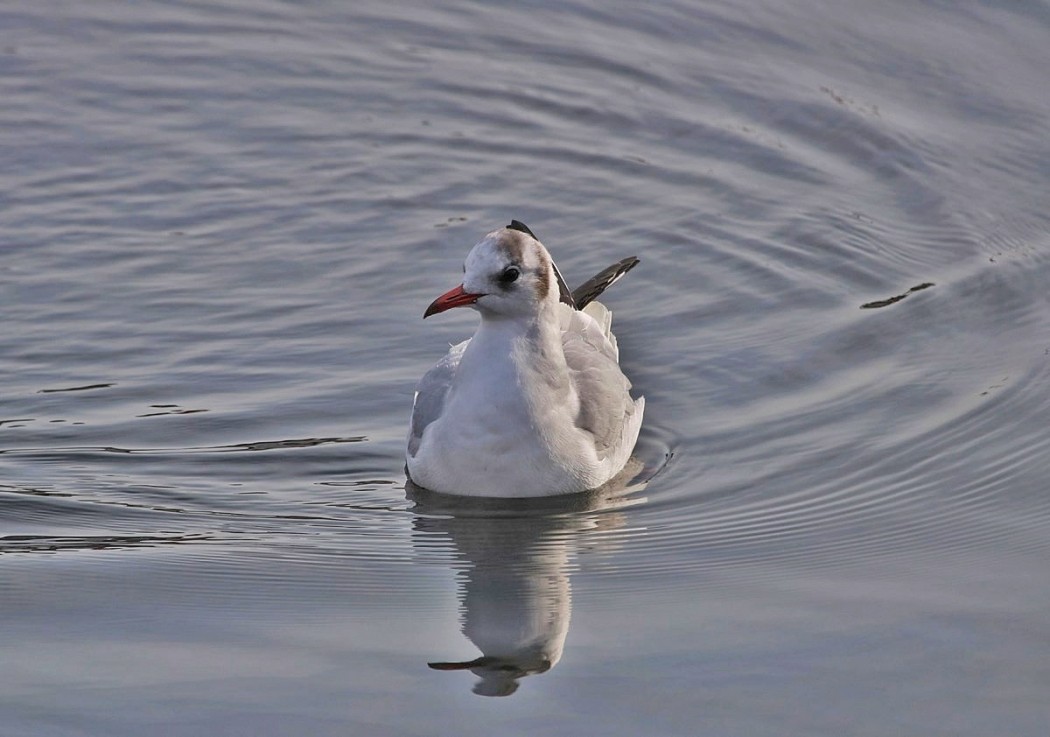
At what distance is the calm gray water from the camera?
21.6ft

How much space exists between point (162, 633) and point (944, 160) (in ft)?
26.8

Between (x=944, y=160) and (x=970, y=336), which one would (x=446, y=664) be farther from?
(x=944, y=160)

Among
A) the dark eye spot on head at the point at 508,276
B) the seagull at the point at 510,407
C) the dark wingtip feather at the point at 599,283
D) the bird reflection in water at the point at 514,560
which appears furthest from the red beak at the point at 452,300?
the dark wingtip feather at the point at 599,283

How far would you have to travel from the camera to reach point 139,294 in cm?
1118

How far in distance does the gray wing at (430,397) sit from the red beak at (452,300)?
71 centimetres

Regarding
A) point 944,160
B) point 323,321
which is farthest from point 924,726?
point 944,160

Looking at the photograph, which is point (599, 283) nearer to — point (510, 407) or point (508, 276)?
point (510, 407)

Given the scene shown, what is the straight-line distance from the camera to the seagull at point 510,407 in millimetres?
8461

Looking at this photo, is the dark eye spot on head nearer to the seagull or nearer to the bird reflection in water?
the seagull

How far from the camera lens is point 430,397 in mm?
9148

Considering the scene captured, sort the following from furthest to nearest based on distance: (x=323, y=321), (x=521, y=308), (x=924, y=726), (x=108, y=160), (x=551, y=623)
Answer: (x=108, y=160) → (x=323, y=321) → (x=521, y=308) → (x=551, y=623) → (x=924, y=726)

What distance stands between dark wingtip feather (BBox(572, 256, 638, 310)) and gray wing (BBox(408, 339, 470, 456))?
169 cm

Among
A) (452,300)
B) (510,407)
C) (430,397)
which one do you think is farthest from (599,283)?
(452,300)

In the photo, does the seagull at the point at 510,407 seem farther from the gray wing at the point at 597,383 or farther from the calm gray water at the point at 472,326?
the calm gray water at the point at 472,326
